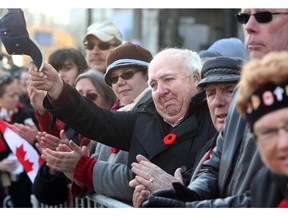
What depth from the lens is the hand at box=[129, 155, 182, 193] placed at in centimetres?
429

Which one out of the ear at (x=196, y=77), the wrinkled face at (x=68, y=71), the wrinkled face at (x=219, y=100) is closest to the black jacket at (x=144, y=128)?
the ear at (x=196, y=77)

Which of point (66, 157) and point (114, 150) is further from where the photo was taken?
point (114, 150)

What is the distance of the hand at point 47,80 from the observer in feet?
15.3

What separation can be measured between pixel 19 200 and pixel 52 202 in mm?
2238

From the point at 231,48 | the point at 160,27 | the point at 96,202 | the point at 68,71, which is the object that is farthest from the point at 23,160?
the point at 160,27

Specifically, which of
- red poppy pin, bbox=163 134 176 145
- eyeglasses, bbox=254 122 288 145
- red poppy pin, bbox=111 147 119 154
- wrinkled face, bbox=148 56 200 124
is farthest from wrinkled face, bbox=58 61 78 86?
eyeglasses, bbox=254 122 288 145

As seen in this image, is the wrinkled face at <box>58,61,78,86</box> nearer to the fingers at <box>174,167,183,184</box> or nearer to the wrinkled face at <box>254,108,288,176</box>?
the fingers at <box>174,167,183,184</box>

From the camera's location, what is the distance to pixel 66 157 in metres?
5.23

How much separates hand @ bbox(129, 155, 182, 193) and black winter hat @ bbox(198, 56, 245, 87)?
54cm

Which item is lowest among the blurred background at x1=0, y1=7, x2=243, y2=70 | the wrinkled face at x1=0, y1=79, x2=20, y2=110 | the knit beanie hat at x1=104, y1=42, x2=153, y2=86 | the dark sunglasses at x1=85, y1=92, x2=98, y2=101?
the wrinkled face at x1=0, y1=79, x2=20, y2=110

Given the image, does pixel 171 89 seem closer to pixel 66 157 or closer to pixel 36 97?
pixel 66 157

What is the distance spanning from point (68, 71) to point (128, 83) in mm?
1636

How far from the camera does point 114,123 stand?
16.6 ft
